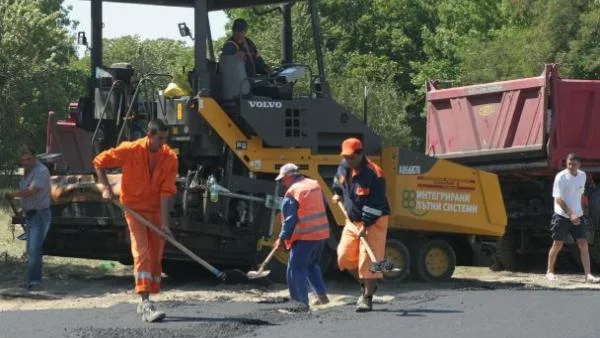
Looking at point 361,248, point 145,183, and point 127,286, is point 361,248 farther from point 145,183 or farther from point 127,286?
point 127,286

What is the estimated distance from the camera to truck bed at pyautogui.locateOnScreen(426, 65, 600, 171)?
14.3m

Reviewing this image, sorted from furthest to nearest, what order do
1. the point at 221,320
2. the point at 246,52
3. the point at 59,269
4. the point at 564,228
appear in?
the point at 564,228, the point at 59,269, the point at 246,52, the point at 221,320

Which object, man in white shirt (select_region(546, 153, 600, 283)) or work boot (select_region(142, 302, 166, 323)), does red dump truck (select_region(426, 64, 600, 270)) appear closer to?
man in white shirt (select_region(546, 153, 600, 283))

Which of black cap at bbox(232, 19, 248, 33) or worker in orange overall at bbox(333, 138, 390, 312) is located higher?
black cap at bbox(232, 19, 248, 33)

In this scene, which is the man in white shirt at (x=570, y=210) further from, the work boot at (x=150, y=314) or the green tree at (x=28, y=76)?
the green tree at (x=28, y=76)

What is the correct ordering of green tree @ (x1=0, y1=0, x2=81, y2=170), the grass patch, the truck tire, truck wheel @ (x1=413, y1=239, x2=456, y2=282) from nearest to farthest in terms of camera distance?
1. the grass patch
2. truck wheel @ (x1=413, y1=239, x2=456, y2=282)
3. the truck tire
4. green tree @ (x1=0, y1=0, x2=81, y2=170)

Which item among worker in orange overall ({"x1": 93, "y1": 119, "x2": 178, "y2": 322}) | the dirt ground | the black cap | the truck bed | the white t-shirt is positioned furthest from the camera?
the truck bed

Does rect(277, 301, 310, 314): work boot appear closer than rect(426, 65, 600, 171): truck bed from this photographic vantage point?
Yes

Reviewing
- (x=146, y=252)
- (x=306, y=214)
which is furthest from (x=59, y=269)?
(x=146, y=252)

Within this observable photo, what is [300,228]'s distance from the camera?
990 cm

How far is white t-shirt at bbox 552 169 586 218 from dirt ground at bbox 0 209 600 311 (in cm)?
91

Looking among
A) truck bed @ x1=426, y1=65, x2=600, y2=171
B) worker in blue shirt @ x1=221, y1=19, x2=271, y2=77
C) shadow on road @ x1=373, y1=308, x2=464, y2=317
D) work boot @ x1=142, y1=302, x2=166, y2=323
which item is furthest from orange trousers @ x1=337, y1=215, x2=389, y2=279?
truck bed @ x1=426, y1=65, x2=600, y2=171

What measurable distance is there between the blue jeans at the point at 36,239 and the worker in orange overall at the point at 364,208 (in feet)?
10.7

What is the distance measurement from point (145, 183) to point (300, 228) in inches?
60.9
